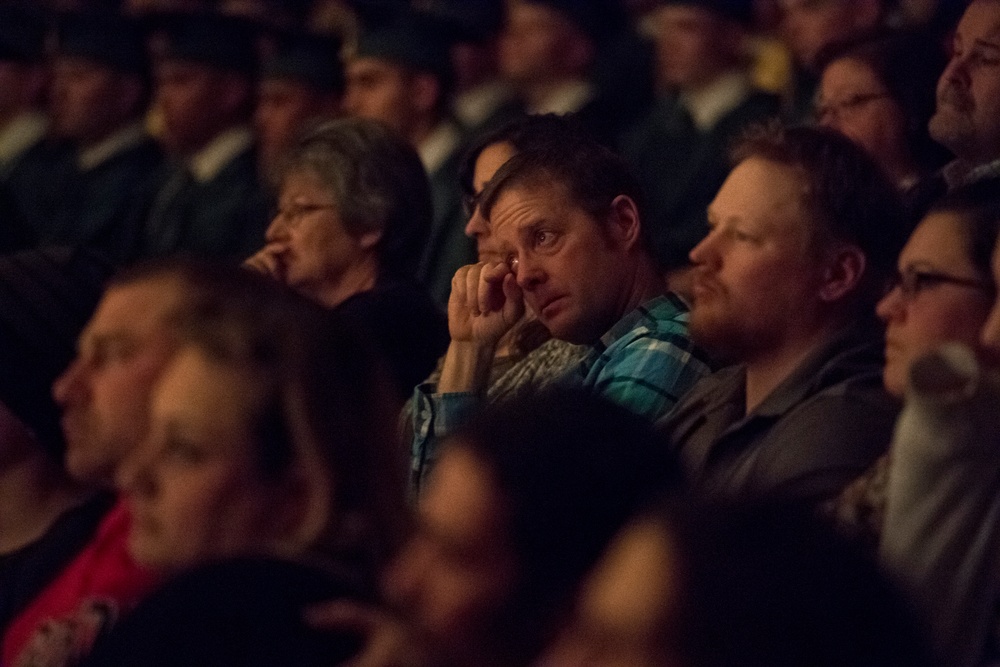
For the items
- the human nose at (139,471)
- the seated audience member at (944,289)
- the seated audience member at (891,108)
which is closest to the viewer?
the human nose at (139,471)

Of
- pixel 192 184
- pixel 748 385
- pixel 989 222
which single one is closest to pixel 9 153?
pixel 192 184

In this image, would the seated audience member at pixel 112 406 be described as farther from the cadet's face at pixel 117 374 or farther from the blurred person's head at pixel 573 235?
the blurred person's head at pixel 573 235

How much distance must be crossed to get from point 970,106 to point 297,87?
3466mm

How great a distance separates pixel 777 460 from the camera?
3.10 meters

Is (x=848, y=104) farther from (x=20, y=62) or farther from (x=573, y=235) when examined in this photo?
(x=20, y=62)

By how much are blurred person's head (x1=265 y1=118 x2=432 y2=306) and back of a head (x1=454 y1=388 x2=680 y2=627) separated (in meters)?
2.24

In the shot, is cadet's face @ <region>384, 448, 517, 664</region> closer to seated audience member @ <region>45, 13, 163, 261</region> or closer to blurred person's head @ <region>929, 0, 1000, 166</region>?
blurred person's head @ <region>929, 0, 1000, 166</region>

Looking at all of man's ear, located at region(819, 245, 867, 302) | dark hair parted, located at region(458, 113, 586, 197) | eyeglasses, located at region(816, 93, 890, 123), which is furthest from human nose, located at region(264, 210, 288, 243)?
man's ear, located at region(819, 245, 867, 302)

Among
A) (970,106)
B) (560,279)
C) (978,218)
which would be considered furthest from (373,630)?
(970,106)

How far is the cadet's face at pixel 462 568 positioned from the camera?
7.48ft

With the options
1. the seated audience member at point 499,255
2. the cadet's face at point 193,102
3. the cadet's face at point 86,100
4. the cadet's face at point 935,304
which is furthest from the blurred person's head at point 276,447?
the cadet's face at point 86,100

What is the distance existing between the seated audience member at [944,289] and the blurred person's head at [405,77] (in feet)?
12.1

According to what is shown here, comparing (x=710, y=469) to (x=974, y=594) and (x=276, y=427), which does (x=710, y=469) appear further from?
(x=276, y=427)

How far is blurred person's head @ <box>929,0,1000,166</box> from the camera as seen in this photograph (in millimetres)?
4125
